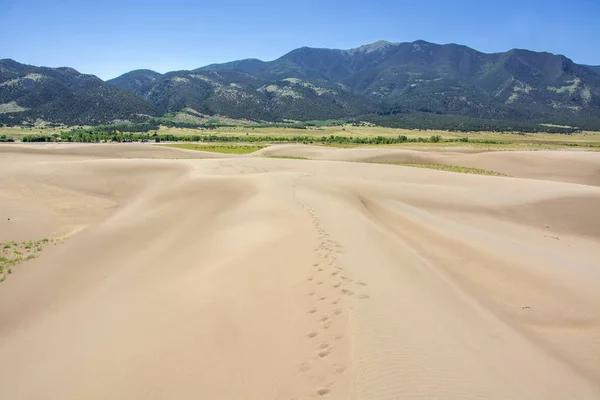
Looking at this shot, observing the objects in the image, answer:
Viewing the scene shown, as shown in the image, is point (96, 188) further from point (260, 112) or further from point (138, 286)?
point (260, 112)

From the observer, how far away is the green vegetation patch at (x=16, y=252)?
12.6 metres

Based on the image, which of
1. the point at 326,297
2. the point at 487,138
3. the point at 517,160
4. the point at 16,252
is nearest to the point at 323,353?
the point at 326,297

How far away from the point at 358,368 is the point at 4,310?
391 inches

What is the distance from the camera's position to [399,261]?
35.1ft

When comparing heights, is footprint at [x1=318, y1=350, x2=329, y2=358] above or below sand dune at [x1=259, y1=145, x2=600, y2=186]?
below

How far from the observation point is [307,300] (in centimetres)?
763

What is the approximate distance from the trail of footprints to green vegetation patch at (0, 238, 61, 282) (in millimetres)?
10173

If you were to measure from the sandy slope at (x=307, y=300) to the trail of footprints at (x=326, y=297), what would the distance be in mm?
45

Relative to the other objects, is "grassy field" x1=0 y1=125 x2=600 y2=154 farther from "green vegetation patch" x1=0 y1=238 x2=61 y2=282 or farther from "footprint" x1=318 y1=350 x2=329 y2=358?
"footprint" x1=318 y1=350 x2=329 y2=358

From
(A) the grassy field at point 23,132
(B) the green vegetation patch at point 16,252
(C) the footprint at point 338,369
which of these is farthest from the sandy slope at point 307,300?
(A) the grassy field at point 23,132

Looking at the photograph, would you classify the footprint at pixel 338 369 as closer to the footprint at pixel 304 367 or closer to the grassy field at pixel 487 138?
the footprint at pixel 304 367

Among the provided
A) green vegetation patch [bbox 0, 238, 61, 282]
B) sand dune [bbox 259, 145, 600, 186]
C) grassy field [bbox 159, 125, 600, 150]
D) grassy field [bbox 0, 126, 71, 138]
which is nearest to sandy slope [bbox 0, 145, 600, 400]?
green vegetation patch [bbox 0, 238, 61, 282]

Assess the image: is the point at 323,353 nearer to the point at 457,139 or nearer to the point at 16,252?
the point at 16,252

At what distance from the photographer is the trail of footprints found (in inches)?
212
